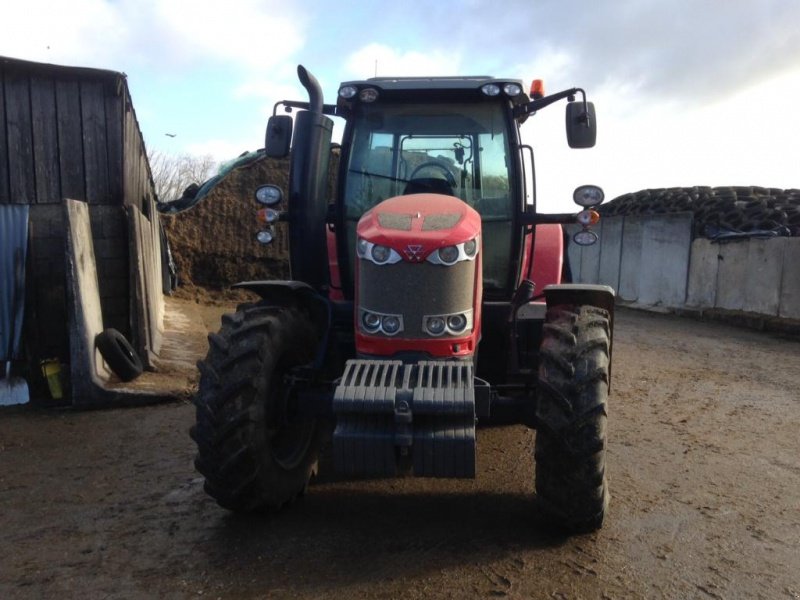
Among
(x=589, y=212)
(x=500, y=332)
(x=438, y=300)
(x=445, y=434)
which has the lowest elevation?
(x=445, y=434)

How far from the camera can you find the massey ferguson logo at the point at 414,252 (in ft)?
12.0

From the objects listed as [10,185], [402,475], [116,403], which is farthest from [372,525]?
[10,185]

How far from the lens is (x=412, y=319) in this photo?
373 centimetres

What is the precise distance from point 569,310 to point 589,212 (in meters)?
0.98

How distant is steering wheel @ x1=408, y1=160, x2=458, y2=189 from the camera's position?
477 centimetres

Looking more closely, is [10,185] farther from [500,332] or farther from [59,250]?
[500,332]

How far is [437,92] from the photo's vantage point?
4.70m

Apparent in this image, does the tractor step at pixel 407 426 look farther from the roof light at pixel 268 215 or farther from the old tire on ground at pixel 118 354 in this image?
the old tire on ground at pixel 118 354

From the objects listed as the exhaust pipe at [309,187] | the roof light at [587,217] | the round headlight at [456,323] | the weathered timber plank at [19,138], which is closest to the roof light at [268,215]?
the exhaust pipe at [309,187]

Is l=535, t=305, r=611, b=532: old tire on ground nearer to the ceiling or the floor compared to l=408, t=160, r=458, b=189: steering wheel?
nearer to the floor

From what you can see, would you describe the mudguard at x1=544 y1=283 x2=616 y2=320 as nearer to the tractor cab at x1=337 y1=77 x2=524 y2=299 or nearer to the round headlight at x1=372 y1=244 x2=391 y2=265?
the tractor cab at x1=337 y1=77 x2=524 y2=299

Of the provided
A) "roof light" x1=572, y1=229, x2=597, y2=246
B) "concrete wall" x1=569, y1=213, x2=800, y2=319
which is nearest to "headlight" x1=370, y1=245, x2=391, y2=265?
"roof light" x1=572, y1=229, x2=597, y2=246

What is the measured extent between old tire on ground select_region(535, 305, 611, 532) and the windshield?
4.23 feet

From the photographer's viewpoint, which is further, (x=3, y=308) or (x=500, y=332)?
(x=3, y=308)
